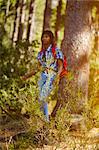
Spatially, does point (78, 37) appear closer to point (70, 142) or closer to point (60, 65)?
point (60, 65)

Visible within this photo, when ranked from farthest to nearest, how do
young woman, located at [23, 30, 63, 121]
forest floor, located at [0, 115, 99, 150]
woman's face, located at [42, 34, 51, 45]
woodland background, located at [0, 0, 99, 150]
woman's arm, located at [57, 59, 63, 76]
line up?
woman's face, located at [42, 34, 51, 45]
woman's arm, located at [57, 59, 63, 76]
young woman, located at [23, 30, 63, 121]
woodland background, located at [0, 0, 99, 150]
forest floor, located at [0, 115, 99, 150]

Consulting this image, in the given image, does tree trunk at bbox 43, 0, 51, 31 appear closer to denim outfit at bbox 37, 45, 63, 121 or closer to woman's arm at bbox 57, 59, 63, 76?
denim outfit at bbox 37, 45, 63, 121

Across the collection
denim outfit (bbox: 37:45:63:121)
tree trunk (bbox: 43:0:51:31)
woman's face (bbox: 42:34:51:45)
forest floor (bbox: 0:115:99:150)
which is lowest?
forest floor (bbox: 0:115:99:150)

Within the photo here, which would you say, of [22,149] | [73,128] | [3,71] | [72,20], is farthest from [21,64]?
[22,149]

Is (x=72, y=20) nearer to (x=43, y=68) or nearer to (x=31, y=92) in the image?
(x=43, y=68)

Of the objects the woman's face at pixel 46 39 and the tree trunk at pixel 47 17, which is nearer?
the woman's face at pixel 46 39

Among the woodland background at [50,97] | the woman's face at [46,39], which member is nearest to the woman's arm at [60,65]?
the woodland background at [50,97]

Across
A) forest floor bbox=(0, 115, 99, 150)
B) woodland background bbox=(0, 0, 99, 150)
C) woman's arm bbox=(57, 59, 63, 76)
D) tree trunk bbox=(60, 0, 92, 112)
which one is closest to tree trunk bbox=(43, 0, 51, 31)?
woodland background bbox=(0, 0, 99, 150)

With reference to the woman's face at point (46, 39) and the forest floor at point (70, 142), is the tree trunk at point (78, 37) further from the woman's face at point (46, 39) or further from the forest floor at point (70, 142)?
the forest floor at point (70, 142)

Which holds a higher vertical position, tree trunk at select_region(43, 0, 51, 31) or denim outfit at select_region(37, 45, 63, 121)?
tree trunk at select_region(43, 0, 51, 31)

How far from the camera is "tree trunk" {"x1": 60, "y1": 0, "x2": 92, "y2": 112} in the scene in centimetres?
848

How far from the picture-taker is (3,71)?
11172 mm

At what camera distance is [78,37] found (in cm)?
852

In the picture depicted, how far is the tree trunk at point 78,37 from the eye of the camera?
848cm
